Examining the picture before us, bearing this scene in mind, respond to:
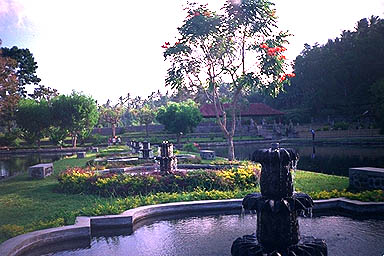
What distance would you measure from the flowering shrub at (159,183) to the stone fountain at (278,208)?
6.76 meters

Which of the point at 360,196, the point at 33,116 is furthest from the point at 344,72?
the point at 360,196

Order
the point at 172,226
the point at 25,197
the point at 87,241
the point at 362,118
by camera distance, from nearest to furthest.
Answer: the point at 87,241
the point at 172,226
the point at 25,197
the point at 362,118

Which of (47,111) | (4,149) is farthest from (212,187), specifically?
(4,149)

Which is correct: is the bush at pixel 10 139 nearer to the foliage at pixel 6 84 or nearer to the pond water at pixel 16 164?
the foliage at pixel 6 84

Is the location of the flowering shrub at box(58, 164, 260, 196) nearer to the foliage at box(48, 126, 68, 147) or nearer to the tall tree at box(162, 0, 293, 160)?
the tall tree at box(162, 0, 293, 160)

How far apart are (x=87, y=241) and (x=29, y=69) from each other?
6193 cm

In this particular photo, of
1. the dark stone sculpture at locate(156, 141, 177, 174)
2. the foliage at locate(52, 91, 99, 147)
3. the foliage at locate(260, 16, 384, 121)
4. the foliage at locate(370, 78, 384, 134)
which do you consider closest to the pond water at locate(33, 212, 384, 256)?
the dark stone sculpture at locate(156, 141, 177, 174)

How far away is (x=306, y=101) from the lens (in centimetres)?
6944

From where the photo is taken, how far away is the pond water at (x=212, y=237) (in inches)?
282

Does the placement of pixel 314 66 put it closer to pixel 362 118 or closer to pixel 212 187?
pixel 362 118

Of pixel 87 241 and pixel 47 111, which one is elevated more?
pixel 47 111

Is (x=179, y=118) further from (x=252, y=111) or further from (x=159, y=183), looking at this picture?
(x=159, y=183)

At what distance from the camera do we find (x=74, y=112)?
46000 mm

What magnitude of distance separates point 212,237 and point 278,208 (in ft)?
9.27
